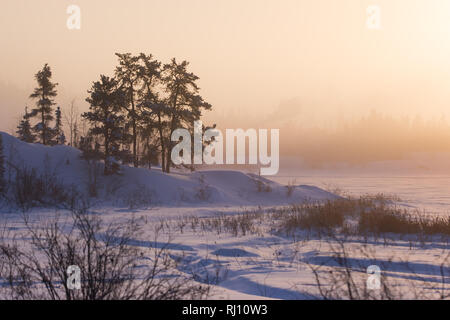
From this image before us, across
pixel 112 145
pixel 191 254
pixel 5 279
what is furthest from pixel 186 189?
pixel 5 279

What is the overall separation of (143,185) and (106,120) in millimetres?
5435

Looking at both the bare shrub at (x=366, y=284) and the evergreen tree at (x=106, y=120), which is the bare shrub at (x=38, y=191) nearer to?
the evergreen tree at (x=106, y=120)

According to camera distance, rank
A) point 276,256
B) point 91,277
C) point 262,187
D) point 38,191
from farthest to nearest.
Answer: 1. point 262,187
2. point 38,191
3. point 276,256
4. point 91,277

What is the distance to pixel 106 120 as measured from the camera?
93.8 feet

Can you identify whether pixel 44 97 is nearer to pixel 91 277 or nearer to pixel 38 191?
pixel 38 191

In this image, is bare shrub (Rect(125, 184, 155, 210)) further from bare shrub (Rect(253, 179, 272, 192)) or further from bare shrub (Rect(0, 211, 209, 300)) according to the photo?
bare shrub (Rect(0, 211, 209, 300))

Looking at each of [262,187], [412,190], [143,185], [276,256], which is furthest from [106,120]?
[412,190]

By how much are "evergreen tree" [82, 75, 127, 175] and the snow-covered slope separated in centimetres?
144

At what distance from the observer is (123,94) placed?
3250 cm

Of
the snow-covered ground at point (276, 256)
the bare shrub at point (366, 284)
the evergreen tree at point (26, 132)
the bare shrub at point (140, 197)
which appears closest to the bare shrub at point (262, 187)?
the snow-covered ground at point (276, 256)

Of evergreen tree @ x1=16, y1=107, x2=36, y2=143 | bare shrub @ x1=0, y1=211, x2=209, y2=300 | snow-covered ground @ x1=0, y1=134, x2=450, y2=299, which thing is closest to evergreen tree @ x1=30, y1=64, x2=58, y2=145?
evergreen tree @ x1=16, y1=107, x2=36, y2=143

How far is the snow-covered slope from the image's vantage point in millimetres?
26875
